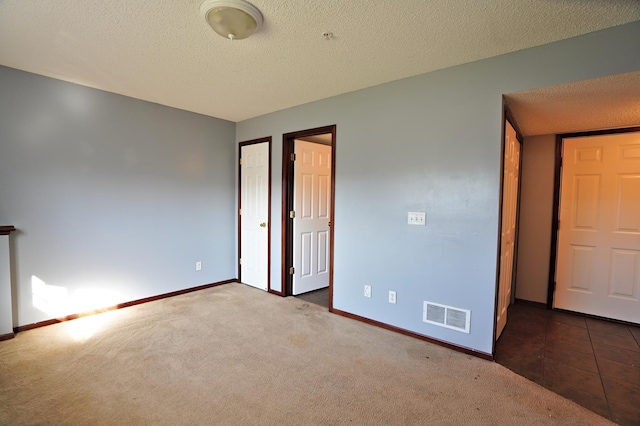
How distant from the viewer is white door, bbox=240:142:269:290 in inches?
161

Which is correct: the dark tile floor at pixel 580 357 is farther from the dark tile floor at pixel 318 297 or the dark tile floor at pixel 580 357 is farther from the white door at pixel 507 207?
the dark tile floor at pixel 318 297

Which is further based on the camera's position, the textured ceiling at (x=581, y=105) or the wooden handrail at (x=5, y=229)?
the wooden handrail at (x=5, y=229)

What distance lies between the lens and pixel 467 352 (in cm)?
245

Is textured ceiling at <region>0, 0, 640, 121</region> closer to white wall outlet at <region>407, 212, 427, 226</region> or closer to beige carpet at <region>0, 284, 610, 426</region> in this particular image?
white wall outlet at <region>407, 212, 427, 226</region>

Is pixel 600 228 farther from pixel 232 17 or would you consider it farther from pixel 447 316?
pixel 232 17

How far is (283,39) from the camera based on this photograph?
2100 millimetres

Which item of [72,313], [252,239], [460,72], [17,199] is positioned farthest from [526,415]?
[17,199]

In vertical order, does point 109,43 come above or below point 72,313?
above

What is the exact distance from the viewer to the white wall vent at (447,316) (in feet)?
8.12

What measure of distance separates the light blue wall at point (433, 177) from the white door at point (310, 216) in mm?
762

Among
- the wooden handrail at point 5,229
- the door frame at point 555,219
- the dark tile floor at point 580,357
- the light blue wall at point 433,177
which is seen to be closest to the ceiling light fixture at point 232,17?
the light blue wall at point 433,177

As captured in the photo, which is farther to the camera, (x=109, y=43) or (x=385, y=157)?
(x=385, y=157)

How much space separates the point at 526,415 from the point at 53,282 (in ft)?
13.5

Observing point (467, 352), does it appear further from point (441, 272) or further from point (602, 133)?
Answer: point (602, 133)
